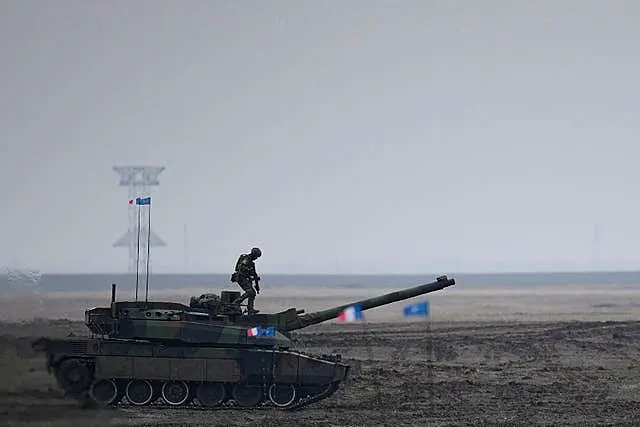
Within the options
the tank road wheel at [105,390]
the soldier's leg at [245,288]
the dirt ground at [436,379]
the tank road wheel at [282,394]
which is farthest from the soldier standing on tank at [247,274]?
the tank road wheel at [105,390]

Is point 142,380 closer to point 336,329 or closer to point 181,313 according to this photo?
point 181,313

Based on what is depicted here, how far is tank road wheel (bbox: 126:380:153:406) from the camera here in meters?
31.5

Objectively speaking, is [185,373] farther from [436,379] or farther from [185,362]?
[436,379]

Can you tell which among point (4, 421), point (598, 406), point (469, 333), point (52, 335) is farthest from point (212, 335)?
point (469, 333)

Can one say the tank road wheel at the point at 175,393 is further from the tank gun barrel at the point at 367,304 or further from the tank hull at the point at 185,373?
the tank gun barrel at the point at 367,304

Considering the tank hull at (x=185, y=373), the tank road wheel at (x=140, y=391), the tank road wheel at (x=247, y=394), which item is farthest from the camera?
the tank road wheel at (x=247, y=394)

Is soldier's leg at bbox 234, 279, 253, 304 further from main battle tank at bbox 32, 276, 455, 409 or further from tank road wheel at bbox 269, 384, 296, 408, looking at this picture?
tank road wheel at bbox 269, 384, 296, 408

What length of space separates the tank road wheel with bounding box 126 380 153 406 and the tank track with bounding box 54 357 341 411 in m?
0.03

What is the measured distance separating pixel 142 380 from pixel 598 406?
1293 cm

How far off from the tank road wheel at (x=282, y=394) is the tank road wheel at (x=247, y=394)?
367mm

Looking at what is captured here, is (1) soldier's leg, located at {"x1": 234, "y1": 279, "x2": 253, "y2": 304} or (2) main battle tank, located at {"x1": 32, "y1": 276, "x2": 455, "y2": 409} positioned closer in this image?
(2) main battle tank, located at {"x1": 32, "y1": 276, "x2": 455, "y2": 409}

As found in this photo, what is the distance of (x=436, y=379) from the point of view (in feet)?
128

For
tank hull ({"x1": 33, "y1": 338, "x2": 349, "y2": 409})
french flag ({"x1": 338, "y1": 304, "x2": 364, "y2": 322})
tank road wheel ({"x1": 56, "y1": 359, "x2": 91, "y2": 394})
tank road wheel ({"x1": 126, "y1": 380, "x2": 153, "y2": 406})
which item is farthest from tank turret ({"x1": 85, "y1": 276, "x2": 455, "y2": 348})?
french flag ({"x1": 338, "y1": 304, "x2": 364, "y2": 322})

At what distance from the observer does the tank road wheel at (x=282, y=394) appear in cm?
3194
